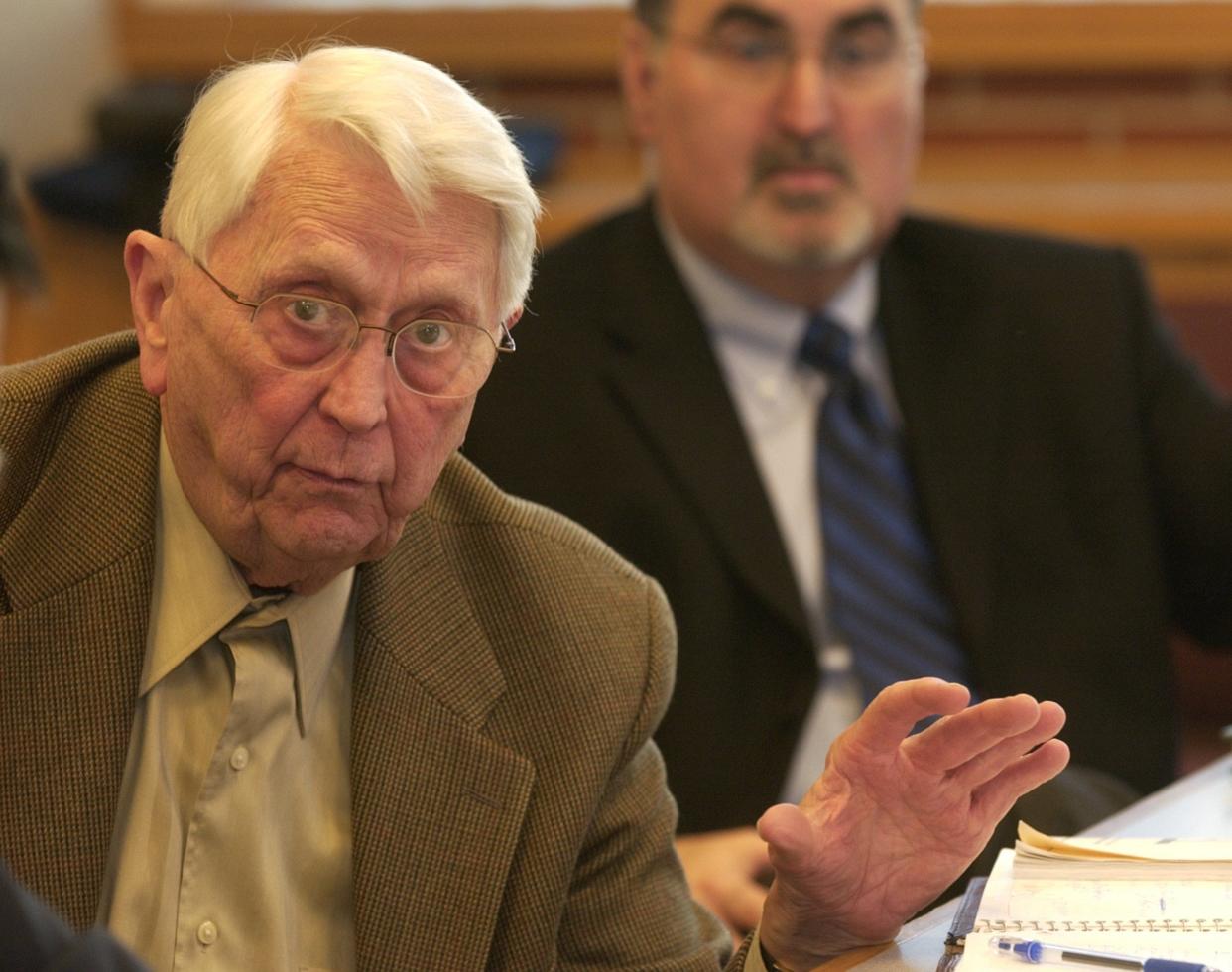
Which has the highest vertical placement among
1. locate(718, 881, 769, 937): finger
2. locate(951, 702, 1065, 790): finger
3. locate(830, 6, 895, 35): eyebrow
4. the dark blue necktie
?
locate(830, 6, 895, 35): eyebrow

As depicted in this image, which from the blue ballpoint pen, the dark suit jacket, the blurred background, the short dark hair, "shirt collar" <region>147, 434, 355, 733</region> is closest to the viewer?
the blue ballpoint pen

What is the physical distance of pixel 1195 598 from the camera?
8.18ft

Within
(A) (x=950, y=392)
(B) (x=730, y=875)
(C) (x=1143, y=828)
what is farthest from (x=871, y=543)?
(C) (x=1143, y=828)

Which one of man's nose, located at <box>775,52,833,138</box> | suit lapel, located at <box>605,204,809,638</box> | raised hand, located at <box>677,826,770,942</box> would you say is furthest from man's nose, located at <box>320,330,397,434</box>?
man's nose, located at <box>775,52,833,138</box>

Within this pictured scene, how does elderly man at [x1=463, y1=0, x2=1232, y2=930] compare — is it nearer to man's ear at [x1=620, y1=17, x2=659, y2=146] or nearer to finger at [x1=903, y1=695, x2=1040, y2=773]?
man's ear at [x1=620, y1=17, x2=659, y2=146]

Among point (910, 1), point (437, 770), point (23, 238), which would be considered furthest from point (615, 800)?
point (23, 238)

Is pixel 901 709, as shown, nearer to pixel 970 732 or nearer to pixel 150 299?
pixel 970 732

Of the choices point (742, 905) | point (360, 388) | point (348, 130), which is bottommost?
point (742, 905)

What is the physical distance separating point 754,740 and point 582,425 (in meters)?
0.45

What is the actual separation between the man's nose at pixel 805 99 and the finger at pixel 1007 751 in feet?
4.12

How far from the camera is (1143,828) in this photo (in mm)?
1491

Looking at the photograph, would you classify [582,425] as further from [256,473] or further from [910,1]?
[256,473]

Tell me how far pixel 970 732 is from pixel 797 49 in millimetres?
A: 1349

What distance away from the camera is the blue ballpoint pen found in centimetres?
116
